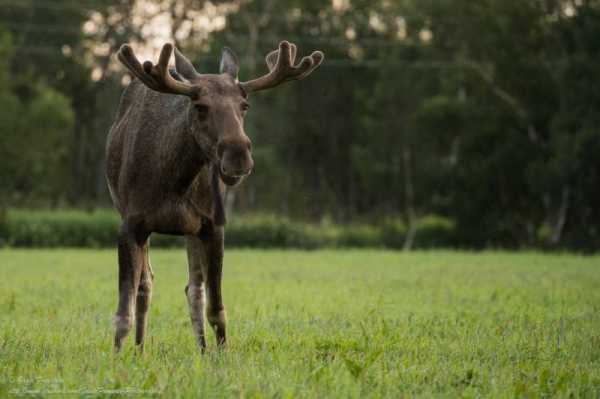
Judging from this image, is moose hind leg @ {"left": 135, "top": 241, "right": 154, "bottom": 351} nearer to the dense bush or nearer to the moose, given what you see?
the moose

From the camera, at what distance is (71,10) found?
55406 mm

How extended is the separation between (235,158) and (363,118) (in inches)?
1739

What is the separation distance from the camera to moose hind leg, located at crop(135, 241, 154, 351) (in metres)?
7.97

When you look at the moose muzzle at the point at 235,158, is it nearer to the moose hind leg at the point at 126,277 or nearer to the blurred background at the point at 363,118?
the moose hind leg at the point at 126,277

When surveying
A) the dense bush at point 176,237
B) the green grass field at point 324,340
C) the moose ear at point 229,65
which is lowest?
the dense bush at point 176,237

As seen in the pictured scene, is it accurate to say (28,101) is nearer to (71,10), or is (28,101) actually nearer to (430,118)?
(71,10)

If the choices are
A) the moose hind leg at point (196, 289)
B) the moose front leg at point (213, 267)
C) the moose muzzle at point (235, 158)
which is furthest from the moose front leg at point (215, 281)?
the moose muzzle at point (235, 158)

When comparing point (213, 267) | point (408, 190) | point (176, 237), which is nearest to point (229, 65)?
point (213, 267)

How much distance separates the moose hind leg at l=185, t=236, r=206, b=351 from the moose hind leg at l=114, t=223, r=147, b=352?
2.03 ft

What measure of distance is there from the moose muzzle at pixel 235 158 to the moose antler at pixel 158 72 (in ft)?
2.50

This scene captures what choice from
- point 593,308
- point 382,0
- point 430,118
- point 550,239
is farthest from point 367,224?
point 593,308

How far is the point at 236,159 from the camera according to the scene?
6270 millimetres

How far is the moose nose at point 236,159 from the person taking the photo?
6227mm

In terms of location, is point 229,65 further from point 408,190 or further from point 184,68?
point 408,190
